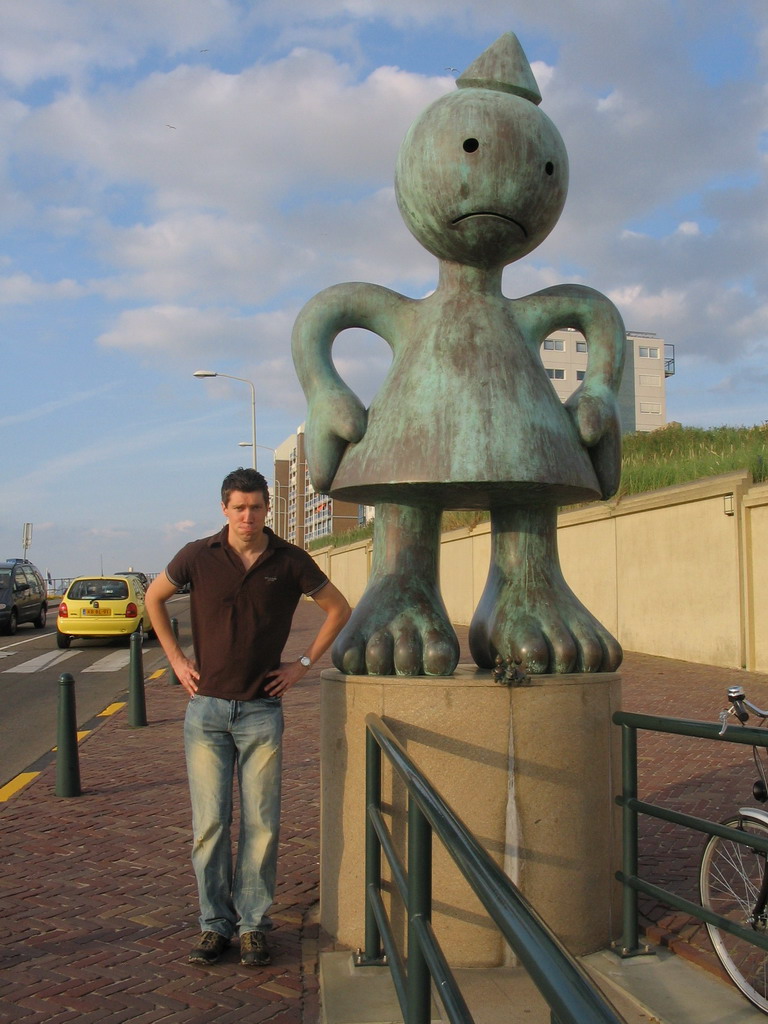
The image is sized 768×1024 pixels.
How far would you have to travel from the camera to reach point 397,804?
3.40 meters

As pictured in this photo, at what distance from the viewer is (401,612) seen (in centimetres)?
378

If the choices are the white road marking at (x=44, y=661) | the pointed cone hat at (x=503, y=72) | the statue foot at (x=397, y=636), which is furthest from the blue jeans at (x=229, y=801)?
the white road marking at (x=44, y=661)

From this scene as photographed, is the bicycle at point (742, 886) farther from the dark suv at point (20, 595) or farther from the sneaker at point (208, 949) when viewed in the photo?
the dark suv at point (20, 595)

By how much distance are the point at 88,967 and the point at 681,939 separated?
2254mm

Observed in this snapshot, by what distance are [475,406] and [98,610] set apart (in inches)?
598

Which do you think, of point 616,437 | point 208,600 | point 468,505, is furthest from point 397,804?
point 616,437

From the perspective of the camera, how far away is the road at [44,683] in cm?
864

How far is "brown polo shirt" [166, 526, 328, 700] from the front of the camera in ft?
11.8

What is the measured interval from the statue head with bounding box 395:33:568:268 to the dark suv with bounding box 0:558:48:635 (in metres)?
19.3

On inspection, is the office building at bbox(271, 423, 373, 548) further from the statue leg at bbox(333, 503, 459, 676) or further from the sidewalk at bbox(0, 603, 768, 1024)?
the statue leg at bbox(333, 503, 459, 676)

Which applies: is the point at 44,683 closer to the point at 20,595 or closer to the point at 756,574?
the point at 756,574

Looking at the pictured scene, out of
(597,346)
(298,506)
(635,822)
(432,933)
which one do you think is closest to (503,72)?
(597,346)

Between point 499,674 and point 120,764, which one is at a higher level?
point 499,674

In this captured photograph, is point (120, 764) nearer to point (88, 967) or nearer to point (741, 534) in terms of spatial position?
point (88, 967)
